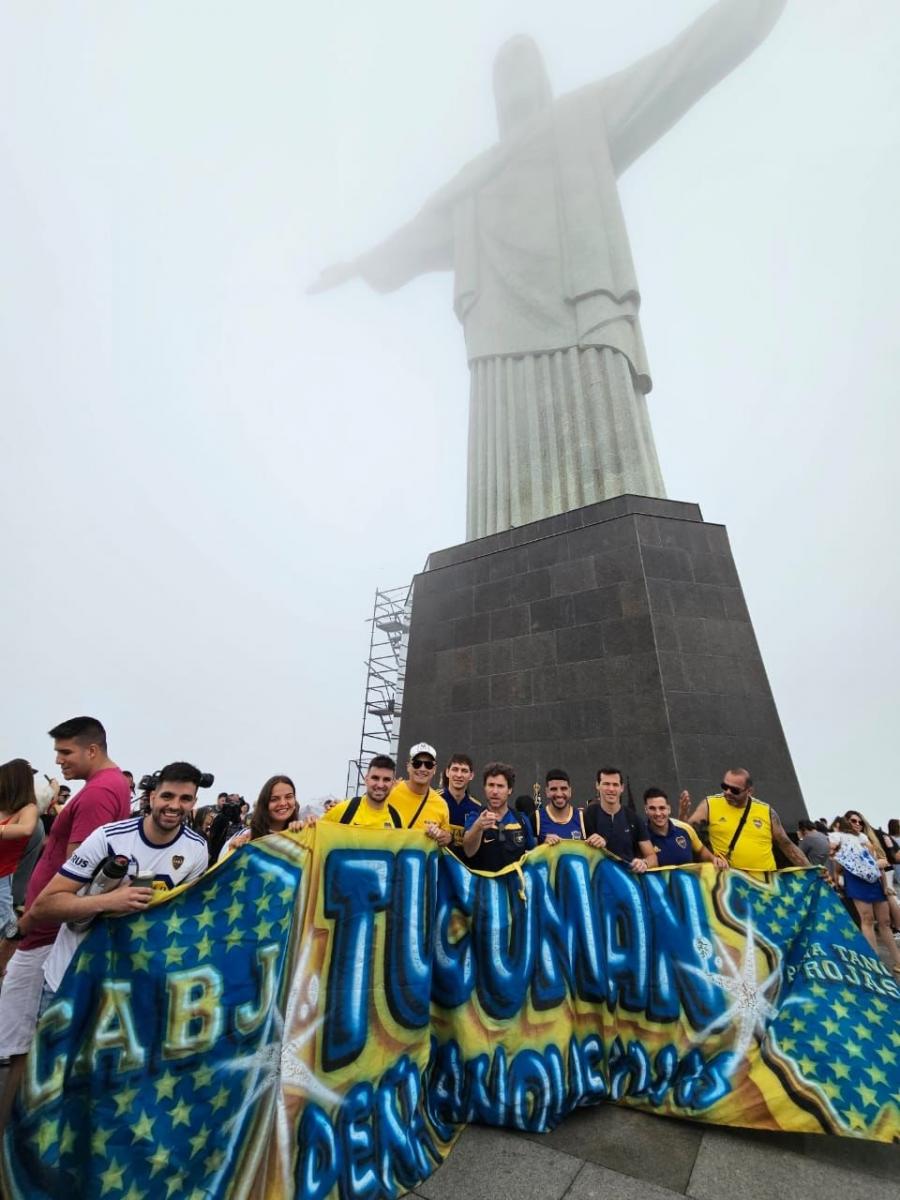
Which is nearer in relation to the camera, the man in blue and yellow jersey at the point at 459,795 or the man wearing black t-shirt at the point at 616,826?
the man wearing black t-shirt at the point at 616,826

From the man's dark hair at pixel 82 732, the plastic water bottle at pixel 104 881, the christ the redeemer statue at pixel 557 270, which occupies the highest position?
the christ the redeemer statue at pixel 557 270

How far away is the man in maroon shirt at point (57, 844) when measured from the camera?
121 inches

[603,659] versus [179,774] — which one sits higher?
[603,659]

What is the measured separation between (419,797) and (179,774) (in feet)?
7.25

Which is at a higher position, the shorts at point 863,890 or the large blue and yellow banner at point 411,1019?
the shorts at point 863,890

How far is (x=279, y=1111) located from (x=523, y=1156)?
135 centimetres

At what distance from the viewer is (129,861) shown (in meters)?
3.06

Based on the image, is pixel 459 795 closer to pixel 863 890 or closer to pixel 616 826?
pixel 616 826

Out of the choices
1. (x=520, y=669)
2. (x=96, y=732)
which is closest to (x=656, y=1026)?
(x=96, y=732)

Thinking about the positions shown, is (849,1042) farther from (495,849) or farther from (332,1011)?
(332,1011)

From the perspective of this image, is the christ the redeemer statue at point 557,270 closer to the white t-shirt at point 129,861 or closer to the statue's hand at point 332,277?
the statue's hand at point 332,277

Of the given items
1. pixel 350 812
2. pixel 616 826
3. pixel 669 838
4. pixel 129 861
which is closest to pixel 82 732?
pixel 129 861

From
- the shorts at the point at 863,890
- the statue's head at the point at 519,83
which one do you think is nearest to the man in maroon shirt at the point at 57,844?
the shorts at the point at 863,890

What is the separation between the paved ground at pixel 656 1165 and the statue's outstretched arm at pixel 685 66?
24.9 m
